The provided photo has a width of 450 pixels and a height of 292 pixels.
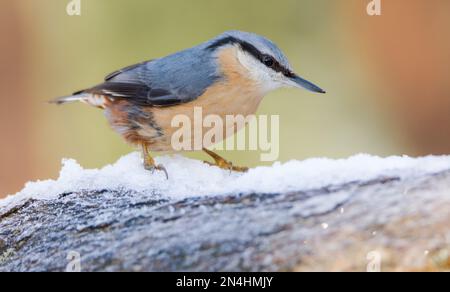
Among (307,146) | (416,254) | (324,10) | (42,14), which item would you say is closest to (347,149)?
(307,146)

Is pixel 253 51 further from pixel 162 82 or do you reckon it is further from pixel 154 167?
pixel 154 167

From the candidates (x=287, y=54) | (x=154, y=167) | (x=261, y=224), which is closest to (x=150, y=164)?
(x=154, y=167)

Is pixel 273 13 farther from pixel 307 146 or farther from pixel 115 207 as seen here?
pixel 115 207

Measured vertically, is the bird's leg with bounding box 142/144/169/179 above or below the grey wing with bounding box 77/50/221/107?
below

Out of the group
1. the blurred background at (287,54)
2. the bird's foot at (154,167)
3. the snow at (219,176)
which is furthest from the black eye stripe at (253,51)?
the blurred background at (287,54)

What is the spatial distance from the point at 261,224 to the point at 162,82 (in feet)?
4.16

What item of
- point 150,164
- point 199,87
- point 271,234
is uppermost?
point 199,87

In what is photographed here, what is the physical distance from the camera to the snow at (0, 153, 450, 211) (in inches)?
83.0

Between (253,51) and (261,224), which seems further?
(253,51)

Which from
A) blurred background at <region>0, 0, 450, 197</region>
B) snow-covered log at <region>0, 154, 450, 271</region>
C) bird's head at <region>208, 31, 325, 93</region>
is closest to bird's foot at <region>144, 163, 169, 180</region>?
snow-covered log at <region>0, 154, 450, 271</region>

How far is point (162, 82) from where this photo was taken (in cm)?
299

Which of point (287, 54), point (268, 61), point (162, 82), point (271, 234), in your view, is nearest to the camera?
point (271, 234)

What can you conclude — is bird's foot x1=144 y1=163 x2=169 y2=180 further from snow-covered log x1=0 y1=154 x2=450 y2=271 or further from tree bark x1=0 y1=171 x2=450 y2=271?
tree bark x1=0 y1=171 x2=450 y2=271
